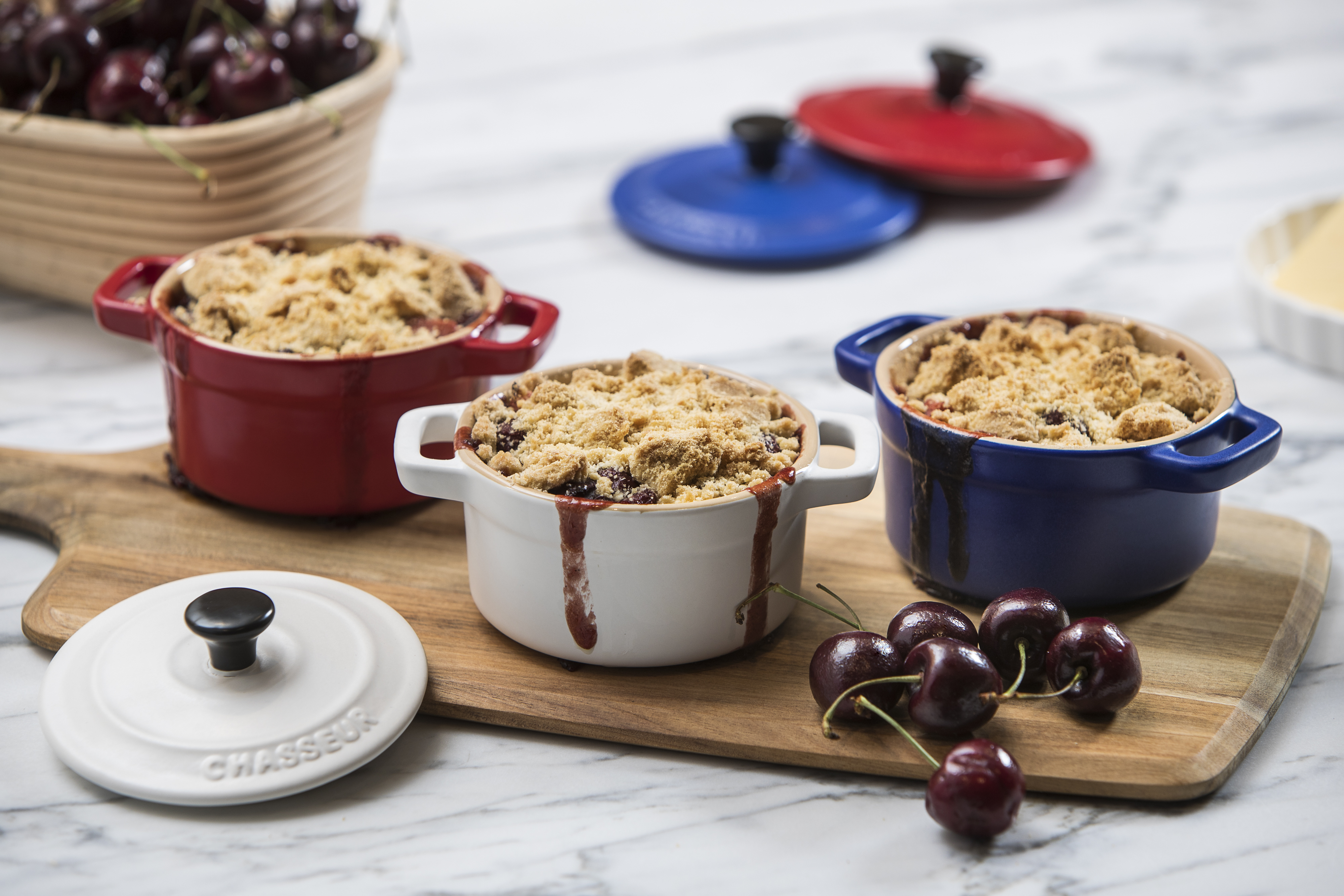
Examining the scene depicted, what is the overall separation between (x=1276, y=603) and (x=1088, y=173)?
1.92 m

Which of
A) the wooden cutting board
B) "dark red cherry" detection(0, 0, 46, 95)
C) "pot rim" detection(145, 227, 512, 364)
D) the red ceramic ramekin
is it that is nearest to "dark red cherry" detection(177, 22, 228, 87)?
"dark red cherry" detection(0, 0, 46, 95)

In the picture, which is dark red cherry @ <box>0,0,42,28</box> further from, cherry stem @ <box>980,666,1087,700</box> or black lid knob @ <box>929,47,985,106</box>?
cherry stem @ <box>980,666,1087,700</box>

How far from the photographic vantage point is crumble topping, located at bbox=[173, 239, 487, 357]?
1663mm

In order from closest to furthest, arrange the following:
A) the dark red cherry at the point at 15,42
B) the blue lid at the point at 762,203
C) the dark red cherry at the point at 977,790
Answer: the dark red cherry at the point at 977,790, the dark red cherry at the point at 15,42, the blue lid at the point at 762,203

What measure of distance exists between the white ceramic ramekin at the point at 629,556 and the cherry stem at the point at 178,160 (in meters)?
0.85

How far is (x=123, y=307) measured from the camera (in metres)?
1.76

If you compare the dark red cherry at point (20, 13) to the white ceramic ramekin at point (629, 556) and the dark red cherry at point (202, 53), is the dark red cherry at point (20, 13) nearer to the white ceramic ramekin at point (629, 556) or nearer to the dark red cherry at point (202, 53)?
the dark red cherry at point (202, 53)

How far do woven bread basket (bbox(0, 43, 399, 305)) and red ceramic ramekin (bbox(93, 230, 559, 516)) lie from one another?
417 millimetres

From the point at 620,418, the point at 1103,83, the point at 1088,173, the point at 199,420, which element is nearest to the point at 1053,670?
the point at 620,418

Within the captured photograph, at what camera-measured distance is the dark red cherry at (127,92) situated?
2.09 meters

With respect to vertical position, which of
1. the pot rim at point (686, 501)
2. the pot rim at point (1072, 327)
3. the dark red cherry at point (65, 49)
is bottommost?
the pot rim at point (686, 501)

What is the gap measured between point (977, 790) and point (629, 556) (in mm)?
415

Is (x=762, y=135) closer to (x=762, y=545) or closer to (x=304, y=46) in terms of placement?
(x=304, y=46)

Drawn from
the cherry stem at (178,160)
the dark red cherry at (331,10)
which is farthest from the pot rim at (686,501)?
the dark red cherry at (331,10)
